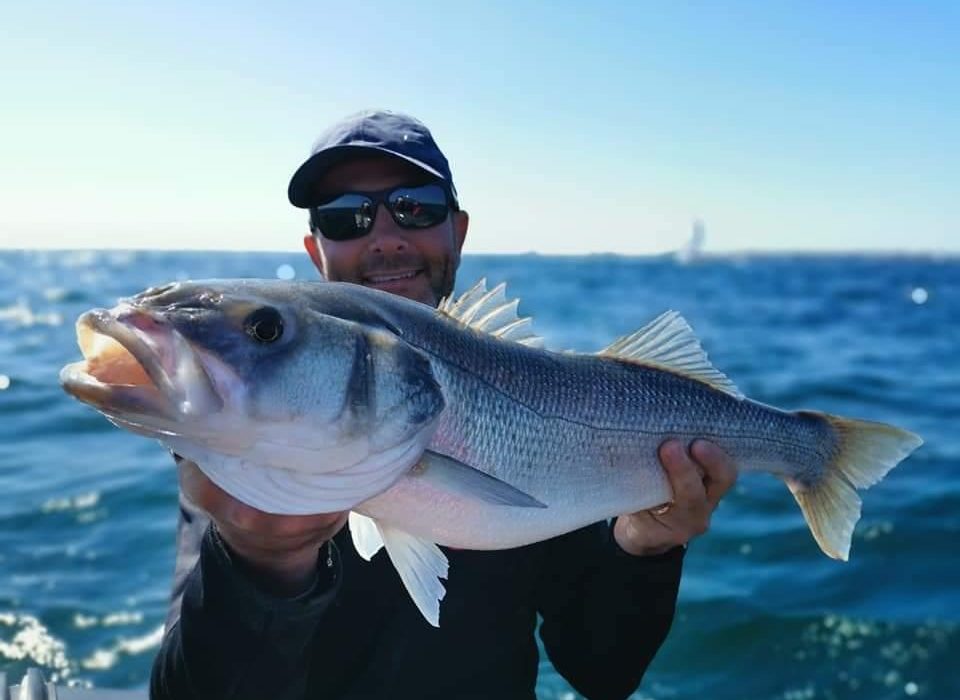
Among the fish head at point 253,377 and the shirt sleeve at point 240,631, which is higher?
the fish head at point 253,377

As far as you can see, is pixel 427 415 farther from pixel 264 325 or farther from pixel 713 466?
pixel 713 466

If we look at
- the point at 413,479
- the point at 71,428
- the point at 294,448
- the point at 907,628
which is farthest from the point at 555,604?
the point at 71,428

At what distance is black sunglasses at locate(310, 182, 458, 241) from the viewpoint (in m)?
3.71

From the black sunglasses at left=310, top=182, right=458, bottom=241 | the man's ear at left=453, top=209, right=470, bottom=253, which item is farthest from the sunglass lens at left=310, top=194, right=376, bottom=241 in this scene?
the man's ear at left=453, top=209, right=470, bottom=253

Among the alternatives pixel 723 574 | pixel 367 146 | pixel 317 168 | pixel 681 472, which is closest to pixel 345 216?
pixel 317 168

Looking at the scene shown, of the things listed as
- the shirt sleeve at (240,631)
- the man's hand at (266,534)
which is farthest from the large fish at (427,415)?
the shirt sleeve at (240,631)

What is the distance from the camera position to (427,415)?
2.25 m

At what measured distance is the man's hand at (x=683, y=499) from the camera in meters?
2.87

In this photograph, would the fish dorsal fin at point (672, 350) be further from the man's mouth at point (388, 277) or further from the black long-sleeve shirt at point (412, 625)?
the man's mouth at point (388, 277)

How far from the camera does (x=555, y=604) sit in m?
3.59

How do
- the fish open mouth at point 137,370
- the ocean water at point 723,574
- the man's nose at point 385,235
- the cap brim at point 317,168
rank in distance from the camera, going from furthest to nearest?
the ocean water at point 723,574 < the man's nose at point 385,235 < the cap brim at point 317,168 < the fish open mouth at point 137,370

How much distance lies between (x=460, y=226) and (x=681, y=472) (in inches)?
78.8

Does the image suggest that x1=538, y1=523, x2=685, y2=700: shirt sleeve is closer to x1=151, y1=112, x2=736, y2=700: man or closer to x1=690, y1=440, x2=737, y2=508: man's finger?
x1=151, y1=112, x2=736, y2=700: man

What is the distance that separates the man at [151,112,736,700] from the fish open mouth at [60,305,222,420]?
351 mm
